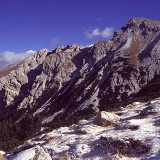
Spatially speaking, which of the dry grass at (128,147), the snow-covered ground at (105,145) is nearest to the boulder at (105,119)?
the snow-covered ground at (105,145)

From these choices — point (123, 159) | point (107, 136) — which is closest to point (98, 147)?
point (107, 136)

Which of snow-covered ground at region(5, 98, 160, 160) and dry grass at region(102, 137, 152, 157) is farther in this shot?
dry grass at region(102, 137, 152, 157)

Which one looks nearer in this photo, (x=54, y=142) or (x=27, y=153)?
(x=27, y=153)

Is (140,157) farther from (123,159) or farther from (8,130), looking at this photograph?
(8,130)

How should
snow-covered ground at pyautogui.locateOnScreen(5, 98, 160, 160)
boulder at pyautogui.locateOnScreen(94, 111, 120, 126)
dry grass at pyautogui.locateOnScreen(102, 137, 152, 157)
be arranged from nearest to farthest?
snow-covered ground at pyautogui.locateOnScreen(5, 98, 160, 160) < dry grass at pyautogui.locateOnScreen(102, 137, 152, 157) < boulder at pyautogui.locateOnScreen(94, 111, 120, 126)

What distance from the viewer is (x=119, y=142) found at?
3812 centimetres

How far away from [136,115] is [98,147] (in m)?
18.2

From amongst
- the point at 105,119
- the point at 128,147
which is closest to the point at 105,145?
the point at 128,147

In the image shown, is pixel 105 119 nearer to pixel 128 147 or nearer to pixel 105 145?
pixel 105 145

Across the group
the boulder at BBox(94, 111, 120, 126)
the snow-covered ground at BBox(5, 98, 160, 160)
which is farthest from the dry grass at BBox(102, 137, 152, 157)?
the boulder at BBox(94, 111, 120, 126)

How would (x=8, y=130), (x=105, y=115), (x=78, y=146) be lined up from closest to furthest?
1. (x=78, y=146)
2. (x=105, y=115)
3. (x=8, y=130)

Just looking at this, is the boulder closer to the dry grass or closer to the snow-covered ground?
the snow-covered ground

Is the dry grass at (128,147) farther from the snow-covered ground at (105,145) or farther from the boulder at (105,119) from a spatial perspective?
the boulder at (105,119)

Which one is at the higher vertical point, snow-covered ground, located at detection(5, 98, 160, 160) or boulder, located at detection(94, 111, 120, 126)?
boulder, located at detection(94, 111, 120, 126)
